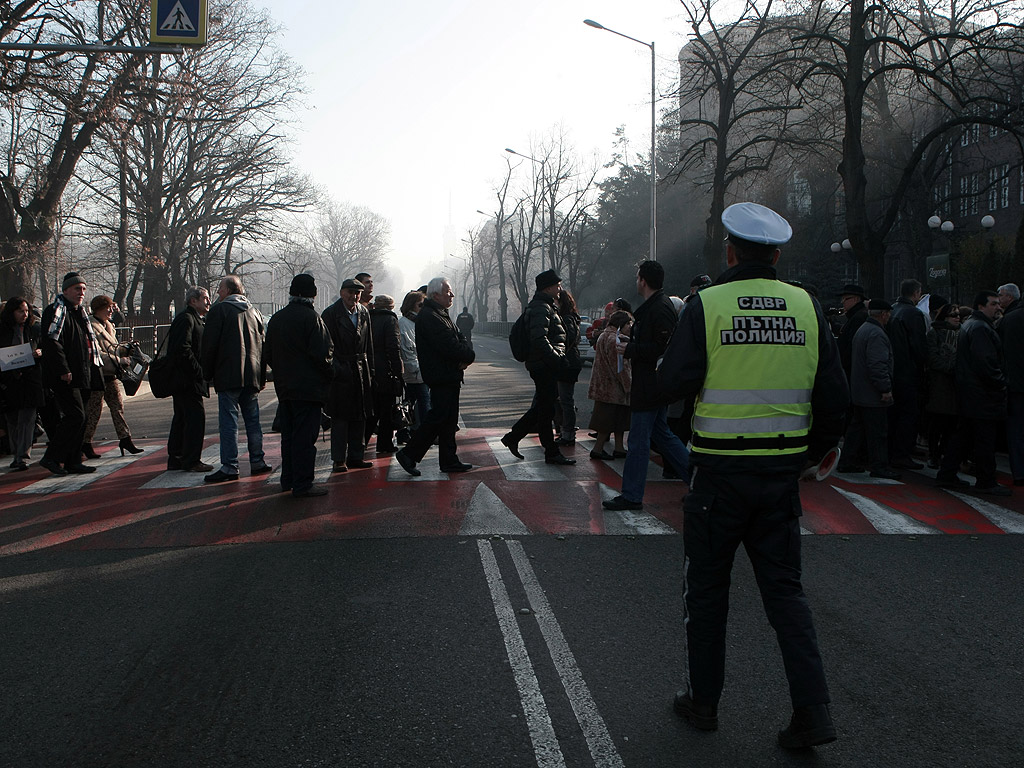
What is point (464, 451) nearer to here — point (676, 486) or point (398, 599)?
point (676, 486)

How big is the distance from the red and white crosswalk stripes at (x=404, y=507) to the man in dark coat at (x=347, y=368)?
494mm

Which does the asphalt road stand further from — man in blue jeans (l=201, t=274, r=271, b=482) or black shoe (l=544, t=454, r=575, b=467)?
black shoe (l=544, t=454, r=575, b=467)

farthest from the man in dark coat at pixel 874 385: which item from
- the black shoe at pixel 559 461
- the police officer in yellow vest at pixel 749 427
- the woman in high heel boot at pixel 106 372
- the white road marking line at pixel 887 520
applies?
the woman in high heel boot at pixel 106 372

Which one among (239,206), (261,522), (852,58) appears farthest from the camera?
(239,206)

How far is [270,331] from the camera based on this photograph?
8.23 m

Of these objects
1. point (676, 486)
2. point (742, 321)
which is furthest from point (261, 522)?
point (742, 321)

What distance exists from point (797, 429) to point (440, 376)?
5.60 meters

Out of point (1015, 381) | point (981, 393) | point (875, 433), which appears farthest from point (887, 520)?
point (1015, 381)

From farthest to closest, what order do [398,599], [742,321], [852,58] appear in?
[852,58] < [398,599] < [742,321]

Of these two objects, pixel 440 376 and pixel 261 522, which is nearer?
pixel 261 522

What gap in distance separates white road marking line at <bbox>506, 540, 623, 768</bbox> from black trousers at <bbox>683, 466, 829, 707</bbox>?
1.32 ft

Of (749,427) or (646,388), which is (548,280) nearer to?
(646,388)

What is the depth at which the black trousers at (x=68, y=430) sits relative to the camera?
9.34 m

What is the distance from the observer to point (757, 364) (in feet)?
11.9
